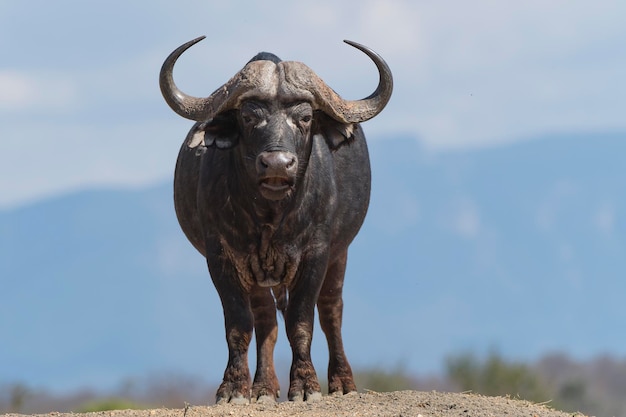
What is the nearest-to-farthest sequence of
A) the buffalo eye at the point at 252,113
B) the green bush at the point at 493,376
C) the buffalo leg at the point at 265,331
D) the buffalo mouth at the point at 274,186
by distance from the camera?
the buffalo mouth at the point at 274,186 → the buffalo eye at the point at 252,113 → the buffalo leg at the point at 265,331 → the green bush at the point at 493,376

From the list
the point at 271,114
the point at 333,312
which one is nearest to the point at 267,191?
the point at 271,114

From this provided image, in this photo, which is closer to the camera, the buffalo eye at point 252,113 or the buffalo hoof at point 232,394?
the buffalo eye at point 252,113

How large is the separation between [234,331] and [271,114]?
6.01 ft

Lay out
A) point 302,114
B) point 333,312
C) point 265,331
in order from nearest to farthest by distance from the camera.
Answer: point 302,114
point 265,331
point 333,312

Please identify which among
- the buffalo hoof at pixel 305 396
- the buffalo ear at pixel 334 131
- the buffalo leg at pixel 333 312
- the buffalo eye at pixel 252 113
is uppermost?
the buffalo ear at pixel 334 131

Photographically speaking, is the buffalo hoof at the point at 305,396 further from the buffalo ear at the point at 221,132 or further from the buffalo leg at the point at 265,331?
the buffalo ear at the point at 221,132

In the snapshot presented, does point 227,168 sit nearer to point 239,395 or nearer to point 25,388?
point 239,395

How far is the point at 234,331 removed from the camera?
12.4 metres

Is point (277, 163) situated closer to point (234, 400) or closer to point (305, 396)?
point (234, 400)

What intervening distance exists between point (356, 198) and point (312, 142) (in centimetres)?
134

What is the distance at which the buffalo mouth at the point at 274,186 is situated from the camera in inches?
468

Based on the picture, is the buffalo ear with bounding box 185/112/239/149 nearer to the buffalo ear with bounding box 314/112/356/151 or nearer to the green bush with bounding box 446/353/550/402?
the buffalo ear with bounding box 314/112/356/151

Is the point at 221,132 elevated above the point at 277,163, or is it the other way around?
the point at 221,132

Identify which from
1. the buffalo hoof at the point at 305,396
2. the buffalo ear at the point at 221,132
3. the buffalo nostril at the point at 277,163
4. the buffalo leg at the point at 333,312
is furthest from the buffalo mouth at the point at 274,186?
the buffalo leg at the point at 333,312
